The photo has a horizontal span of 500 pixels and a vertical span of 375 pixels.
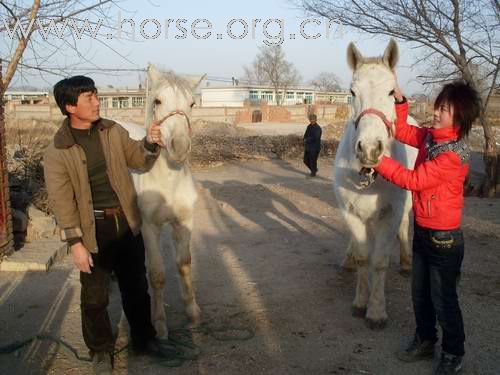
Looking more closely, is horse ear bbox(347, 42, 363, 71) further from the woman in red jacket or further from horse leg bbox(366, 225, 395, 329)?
horse leg bbox(366, 225, 395, 329)

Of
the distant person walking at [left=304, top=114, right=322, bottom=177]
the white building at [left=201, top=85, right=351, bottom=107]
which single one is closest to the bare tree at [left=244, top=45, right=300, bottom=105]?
the white building at [left=201, top=85, right=351, bottom=107]

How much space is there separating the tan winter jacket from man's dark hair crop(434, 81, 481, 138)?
6.29ft

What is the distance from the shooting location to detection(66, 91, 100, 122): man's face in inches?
105

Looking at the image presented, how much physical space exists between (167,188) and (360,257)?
177 centimetres

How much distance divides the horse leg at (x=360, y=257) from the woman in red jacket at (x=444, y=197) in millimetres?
786

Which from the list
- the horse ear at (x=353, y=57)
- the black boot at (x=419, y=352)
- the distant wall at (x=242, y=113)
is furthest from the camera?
the distant wall at (x=242, y=113)

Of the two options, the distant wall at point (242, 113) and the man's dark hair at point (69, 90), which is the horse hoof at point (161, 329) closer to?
the man's dark hair at point (69, 90)

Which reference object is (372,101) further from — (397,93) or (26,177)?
(26,177)

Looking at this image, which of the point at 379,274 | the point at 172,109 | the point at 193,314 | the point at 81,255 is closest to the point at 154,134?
the point at 172,109

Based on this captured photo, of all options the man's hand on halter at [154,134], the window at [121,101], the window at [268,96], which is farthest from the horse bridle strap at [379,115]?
the window at [268,96]

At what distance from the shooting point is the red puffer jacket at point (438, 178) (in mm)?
2646

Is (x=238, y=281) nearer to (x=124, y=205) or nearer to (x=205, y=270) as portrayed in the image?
(x=205, y=270)

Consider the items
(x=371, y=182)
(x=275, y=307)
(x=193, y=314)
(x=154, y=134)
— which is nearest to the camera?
(x=154, y=134)

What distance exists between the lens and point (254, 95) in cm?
6981
